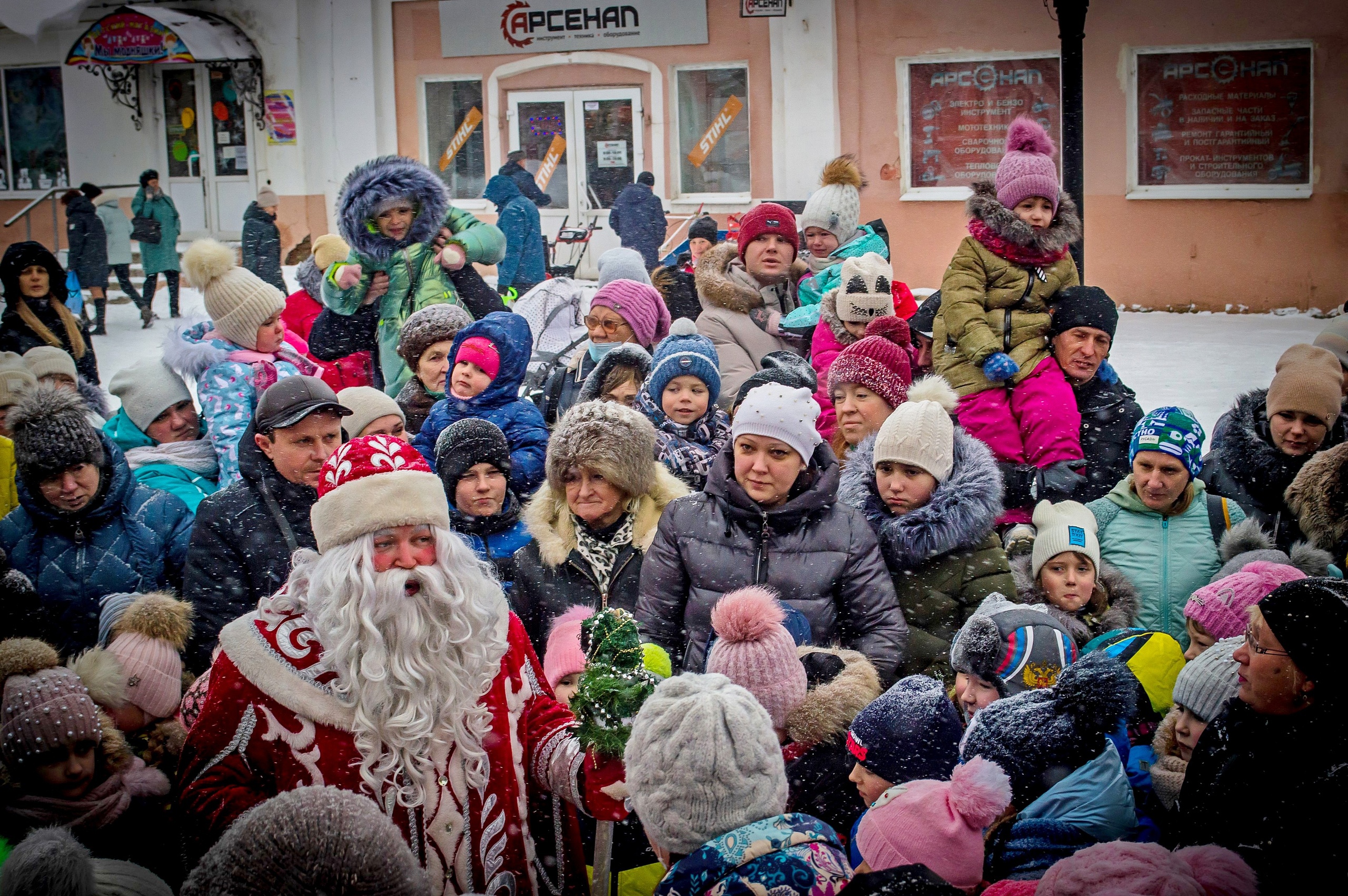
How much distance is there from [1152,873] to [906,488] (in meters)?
1.84

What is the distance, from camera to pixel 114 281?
1494 centimetres

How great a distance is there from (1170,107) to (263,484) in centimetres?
1209

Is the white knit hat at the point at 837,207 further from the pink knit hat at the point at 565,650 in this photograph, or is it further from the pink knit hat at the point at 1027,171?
the pink knit hat at the point at 565,650

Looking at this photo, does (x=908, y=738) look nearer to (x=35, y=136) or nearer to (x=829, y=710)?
(x=829, y=710)

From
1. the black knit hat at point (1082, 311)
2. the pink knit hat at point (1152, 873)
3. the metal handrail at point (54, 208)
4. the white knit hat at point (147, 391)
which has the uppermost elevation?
the metal handrail at point (54, 208)

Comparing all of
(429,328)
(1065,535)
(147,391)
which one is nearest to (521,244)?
(429,328)

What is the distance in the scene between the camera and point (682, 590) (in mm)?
3051

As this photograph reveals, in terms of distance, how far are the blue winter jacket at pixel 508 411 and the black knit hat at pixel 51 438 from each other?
1.16 meters

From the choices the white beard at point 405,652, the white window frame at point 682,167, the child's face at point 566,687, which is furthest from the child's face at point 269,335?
the white window frame at point 682,167

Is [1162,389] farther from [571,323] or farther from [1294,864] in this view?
[1294,864]

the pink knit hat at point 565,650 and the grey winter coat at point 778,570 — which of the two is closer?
the pink knit hat at point 565,650

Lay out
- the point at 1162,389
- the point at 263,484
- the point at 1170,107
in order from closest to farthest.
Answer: the point at 263,484, the point at 1162,389, the point at 1170,107

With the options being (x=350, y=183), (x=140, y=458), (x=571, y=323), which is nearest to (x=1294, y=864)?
(x=140, y=458)

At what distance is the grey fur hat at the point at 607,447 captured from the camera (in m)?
3.34
